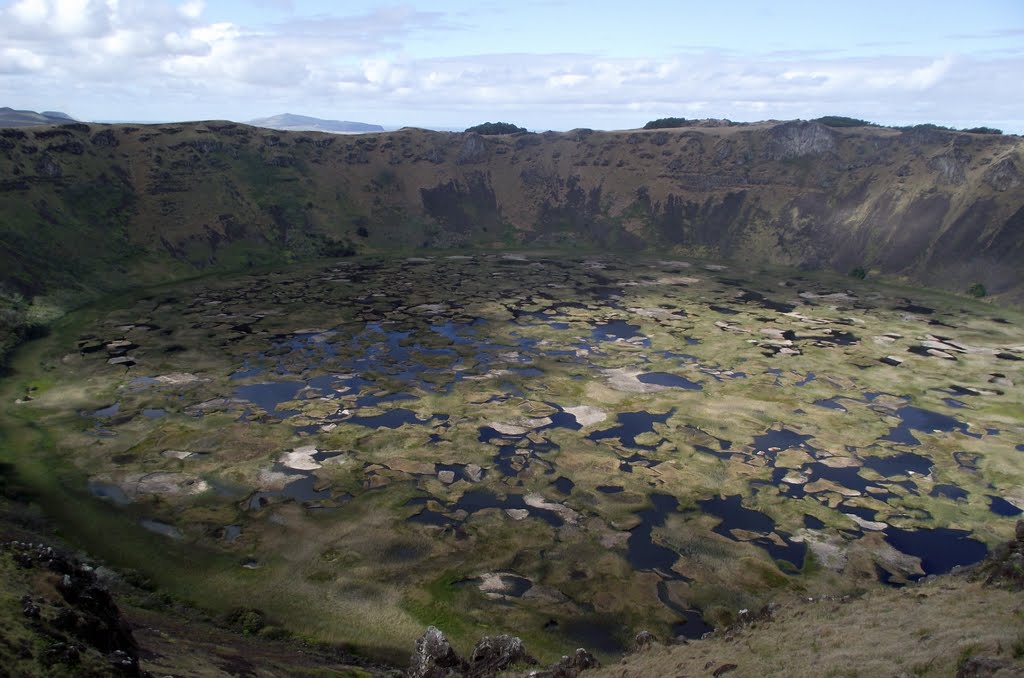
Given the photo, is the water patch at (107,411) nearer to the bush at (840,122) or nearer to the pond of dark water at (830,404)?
the pond of dark water at (830,404)

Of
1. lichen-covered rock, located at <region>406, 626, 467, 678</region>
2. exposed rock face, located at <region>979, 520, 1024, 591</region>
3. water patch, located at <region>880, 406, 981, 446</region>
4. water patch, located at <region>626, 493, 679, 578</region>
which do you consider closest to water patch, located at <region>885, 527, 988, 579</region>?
exposed rock face, located at <region>979, 520, 1024, 591</region>

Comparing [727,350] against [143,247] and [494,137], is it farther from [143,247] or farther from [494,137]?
[494,137]

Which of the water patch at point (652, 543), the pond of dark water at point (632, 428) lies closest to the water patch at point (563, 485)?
the water patch at point (652, 543)

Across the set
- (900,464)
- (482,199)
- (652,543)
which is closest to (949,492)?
(900,464)

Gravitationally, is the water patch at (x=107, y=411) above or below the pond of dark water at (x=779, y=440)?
below

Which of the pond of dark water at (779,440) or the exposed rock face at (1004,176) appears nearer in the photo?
the pond of dark water at (779,440)

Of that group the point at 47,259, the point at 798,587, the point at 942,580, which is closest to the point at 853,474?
the point at 798,587

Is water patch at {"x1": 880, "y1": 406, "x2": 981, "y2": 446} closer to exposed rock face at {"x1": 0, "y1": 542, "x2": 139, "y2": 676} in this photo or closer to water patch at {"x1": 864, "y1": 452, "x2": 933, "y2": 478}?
water patch at {"x1": 864, "y1": 452, "x2": 933, "y2": 478}

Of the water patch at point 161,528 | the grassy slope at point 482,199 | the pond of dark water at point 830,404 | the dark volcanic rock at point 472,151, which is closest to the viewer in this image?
the water patch at point 161,528
